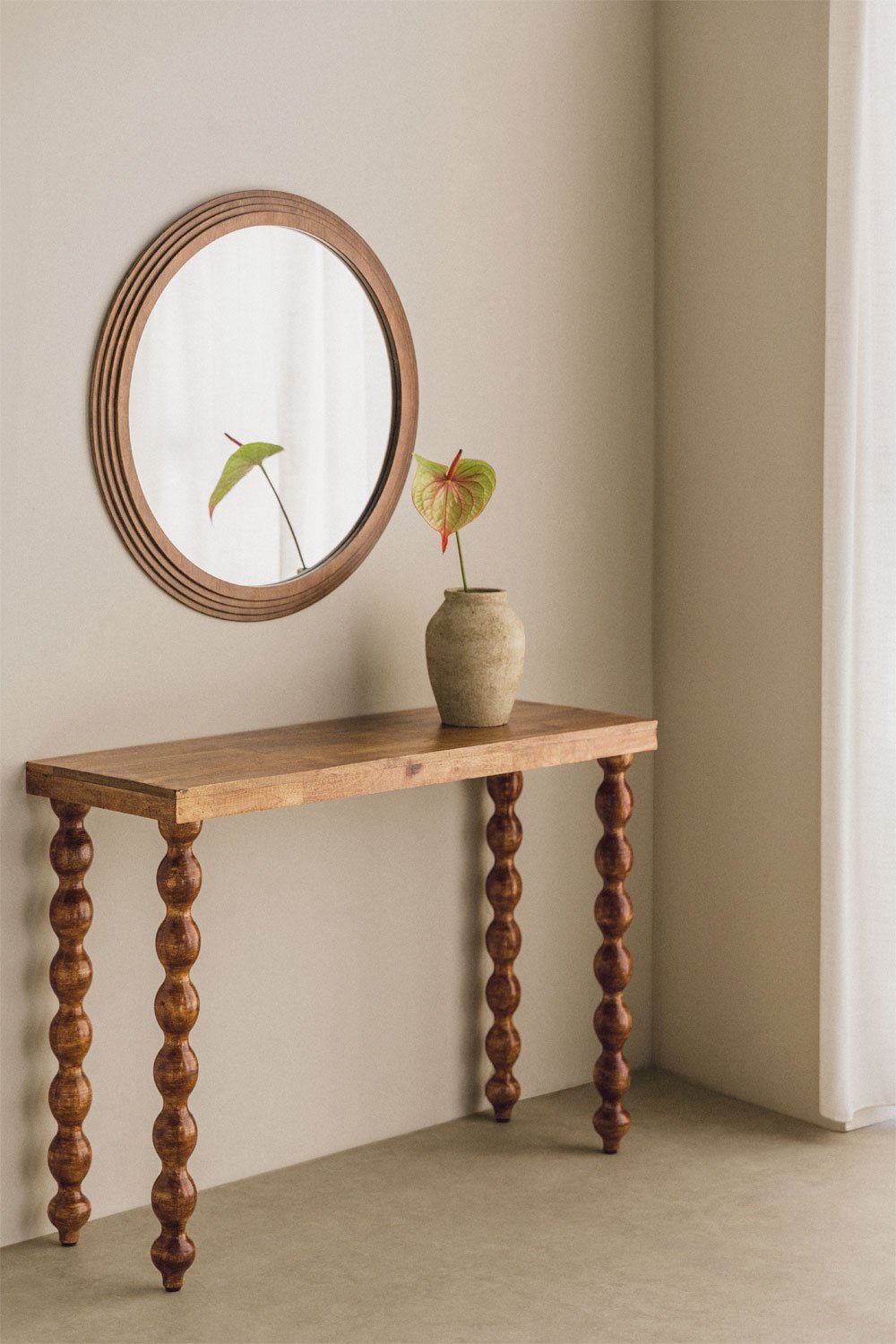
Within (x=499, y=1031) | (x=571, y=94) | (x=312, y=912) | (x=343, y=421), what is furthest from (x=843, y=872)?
(x=571, y=94)

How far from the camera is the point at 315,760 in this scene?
103 inches

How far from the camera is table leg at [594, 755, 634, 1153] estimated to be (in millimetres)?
3062

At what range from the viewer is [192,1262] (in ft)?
8.62

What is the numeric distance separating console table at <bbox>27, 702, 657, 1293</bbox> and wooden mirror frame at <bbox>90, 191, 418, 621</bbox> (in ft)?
0.87

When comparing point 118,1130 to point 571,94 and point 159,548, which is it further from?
point 571,94

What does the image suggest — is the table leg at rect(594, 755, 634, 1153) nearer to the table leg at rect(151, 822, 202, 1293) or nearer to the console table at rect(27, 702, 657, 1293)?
the console table at rect(27, 702, 657, 1293)

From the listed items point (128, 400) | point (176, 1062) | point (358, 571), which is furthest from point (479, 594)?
point (176, 1062)

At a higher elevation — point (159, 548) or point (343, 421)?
point (343, 421)

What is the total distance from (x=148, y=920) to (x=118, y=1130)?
0.39 metres

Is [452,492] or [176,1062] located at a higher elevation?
[452,492]

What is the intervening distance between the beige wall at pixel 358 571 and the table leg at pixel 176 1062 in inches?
12.5

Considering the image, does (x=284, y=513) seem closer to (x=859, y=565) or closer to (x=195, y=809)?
(x=195, y=809)

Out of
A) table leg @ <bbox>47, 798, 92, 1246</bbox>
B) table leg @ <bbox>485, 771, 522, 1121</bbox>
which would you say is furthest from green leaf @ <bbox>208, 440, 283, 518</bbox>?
table leg @ <bbox>485, 771, 522, 1121</bbox>

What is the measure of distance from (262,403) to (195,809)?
0.87m
